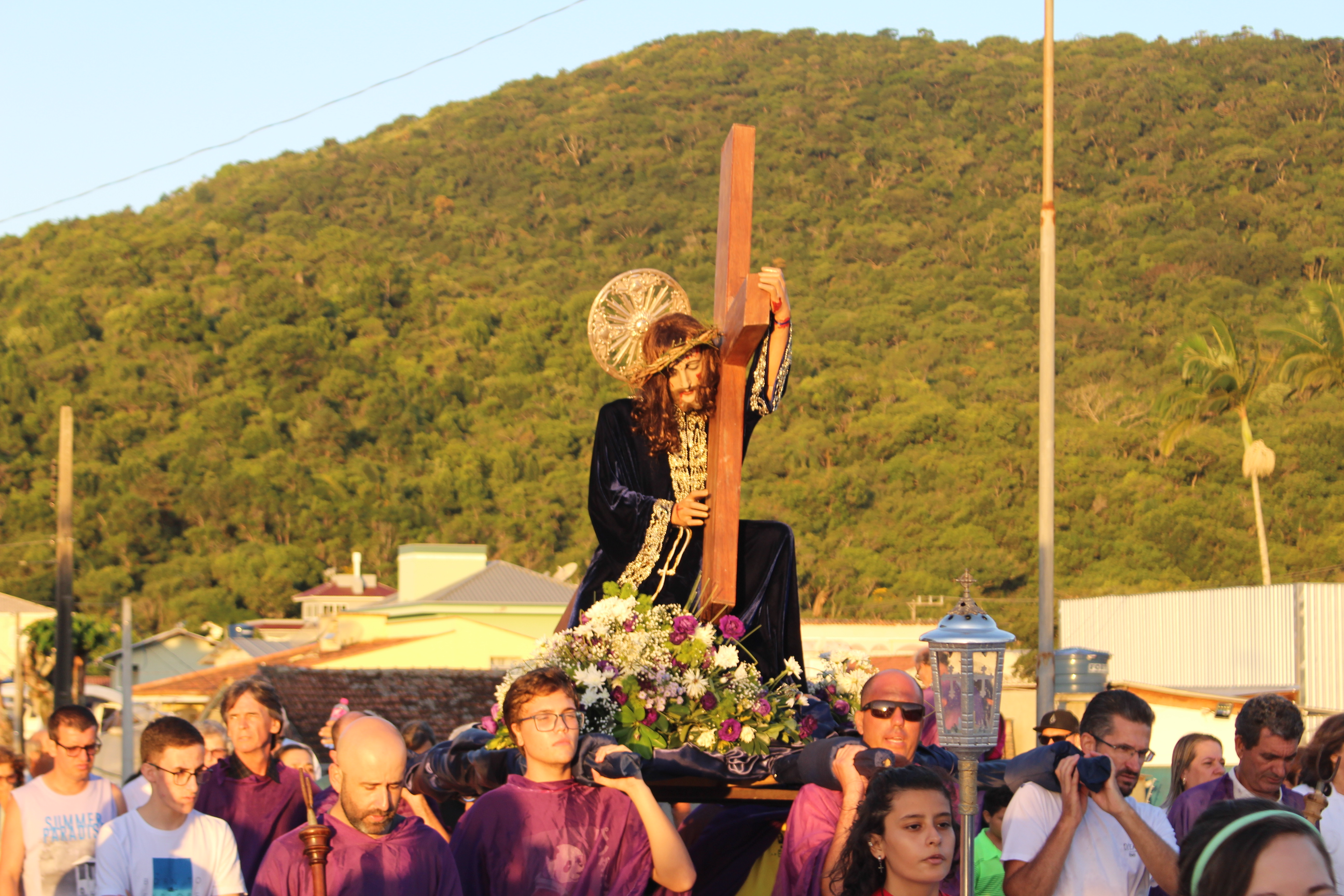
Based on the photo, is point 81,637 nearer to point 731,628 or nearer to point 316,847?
point 731,628

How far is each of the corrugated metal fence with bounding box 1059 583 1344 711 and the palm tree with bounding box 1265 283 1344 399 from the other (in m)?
3.83

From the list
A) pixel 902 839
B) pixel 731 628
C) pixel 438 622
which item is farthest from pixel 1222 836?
pixel 438 622

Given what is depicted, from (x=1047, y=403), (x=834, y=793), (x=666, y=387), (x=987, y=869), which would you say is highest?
(x=1047, y=403)

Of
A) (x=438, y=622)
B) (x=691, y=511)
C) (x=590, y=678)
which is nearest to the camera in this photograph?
(x=590, y=678)

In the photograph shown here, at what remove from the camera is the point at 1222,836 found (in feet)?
8.53

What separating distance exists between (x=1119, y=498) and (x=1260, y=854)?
53.7 metres

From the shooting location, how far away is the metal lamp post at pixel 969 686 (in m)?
4.49

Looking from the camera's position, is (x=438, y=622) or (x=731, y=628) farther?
(x=438, y=622)

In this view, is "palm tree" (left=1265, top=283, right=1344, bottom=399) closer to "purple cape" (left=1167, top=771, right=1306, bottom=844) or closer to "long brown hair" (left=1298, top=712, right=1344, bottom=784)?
"purple cape" (left=1167, top=771, right=1306, bottom=844)

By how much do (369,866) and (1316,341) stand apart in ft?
87.1

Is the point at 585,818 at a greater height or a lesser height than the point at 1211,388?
lesser

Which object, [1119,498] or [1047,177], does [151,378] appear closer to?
[1119,498]

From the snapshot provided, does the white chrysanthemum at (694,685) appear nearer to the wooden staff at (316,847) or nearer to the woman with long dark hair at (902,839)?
the woman with long dark hair at (902,839)

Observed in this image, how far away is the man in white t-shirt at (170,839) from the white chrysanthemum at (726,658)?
5.89ft
